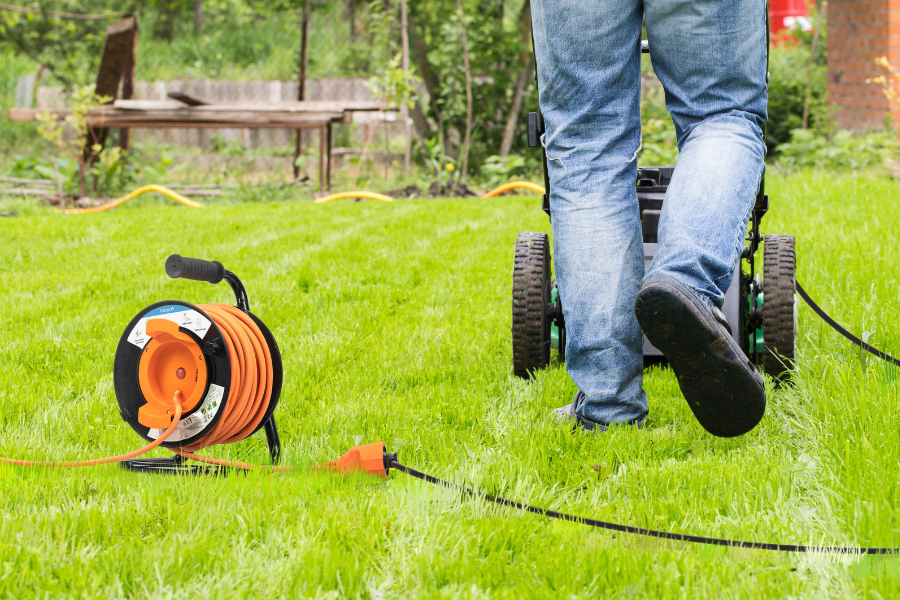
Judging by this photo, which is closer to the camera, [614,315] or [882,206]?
[614,315]

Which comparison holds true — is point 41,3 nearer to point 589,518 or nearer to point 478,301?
point 478,301

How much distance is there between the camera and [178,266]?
4.85 ft

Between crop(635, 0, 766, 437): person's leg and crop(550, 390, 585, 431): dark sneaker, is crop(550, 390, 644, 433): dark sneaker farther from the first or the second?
crop(635, 0, 766, 437): person's leg

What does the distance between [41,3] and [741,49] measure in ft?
49.9

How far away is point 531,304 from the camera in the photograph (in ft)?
7.22

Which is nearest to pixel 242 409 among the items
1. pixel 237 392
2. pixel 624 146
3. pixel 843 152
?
pixel 237 392

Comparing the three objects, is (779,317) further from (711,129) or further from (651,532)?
(651,532)

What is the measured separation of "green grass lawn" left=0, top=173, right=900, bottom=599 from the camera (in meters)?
1.23

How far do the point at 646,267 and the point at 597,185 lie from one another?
42cm

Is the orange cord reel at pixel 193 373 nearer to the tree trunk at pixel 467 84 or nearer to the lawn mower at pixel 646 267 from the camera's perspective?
the lawn mower at pixel 646 267

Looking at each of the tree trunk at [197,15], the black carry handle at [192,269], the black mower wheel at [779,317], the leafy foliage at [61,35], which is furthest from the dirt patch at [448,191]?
the tree trunk at [197,15]

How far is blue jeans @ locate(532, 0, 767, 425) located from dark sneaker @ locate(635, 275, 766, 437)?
0.17 meters

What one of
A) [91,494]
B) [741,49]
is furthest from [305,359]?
[741,49]

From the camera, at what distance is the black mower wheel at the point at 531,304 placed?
2203 mm
